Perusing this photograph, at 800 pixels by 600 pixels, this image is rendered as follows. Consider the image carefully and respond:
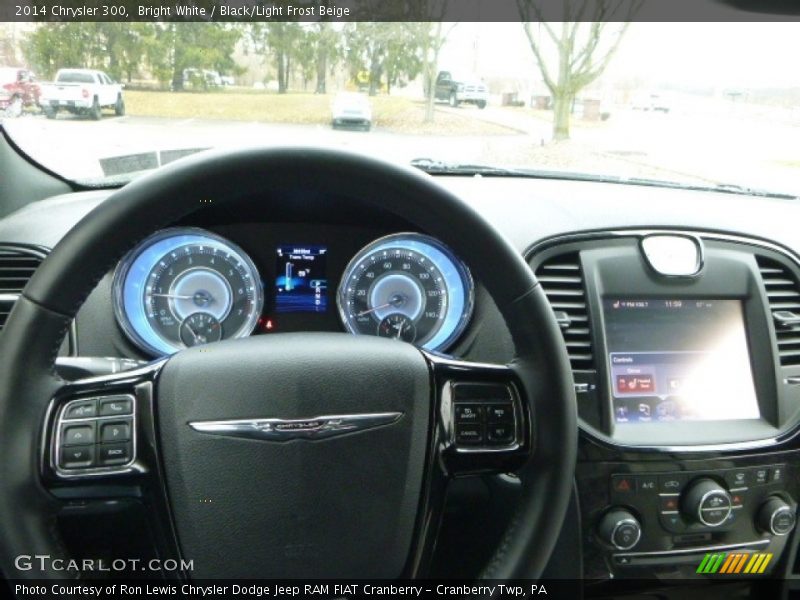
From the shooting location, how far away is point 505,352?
2287mm

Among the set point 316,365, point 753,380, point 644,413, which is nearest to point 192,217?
point 316,365

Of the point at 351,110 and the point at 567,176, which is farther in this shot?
the point at 567,176

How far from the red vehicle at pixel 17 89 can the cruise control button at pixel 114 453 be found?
1.46m

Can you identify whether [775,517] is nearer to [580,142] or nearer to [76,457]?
[580,142]

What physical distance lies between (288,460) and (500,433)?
43 cm

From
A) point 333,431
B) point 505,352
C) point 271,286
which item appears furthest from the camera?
point 271,286

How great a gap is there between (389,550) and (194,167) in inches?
33.5

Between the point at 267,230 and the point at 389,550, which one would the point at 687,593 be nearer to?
the point at 389,550

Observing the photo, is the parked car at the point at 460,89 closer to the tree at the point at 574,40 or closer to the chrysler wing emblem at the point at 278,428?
the tree at the point at 574,40

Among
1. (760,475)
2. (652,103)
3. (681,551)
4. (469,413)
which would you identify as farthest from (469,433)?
(652,103)

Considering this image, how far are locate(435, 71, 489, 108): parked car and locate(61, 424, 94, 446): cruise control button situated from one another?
1689 mm

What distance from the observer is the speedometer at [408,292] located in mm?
2373

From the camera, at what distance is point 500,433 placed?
179cm
